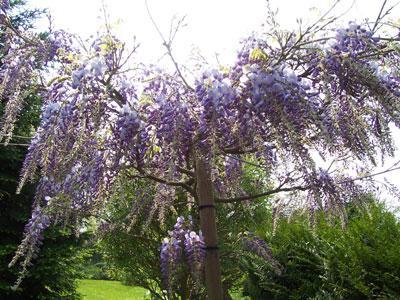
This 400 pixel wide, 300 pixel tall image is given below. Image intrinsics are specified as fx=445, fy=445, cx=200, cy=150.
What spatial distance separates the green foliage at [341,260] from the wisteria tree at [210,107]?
1.17 meters

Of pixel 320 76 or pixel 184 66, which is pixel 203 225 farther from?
pixel 320 76

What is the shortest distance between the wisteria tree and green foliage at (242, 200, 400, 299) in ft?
3.85

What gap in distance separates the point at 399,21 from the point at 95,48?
44.5 inches

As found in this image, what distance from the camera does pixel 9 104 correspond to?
70.7 inches

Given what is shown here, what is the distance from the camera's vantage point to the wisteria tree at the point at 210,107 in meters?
1.49

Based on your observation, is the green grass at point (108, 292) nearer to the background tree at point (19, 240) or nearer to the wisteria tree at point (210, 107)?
the background tree at point (19, 240)

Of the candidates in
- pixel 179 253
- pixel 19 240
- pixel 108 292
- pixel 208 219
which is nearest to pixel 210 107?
pixel 208 219

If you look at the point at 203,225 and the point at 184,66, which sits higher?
the point at 184,66

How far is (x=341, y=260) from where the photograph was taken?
3.91 m

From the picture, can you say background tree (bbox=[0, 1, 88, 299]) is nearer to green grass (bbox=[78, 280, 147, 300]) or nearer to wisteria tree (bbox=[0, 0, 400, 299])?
wisteria tree (bbox=[0, 0, 400, 299])

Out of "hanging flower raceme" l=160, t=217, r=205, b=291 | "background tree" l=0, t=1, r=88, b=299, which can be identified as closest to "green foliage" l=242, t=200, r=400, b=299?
"hanging flower raceme" l=160, t=217, r=205, b=291

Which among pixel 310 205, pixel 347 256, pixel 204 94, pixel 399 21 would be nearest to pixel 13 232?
pixel 347 256

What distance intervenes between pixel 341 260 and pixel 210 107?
2872 mm

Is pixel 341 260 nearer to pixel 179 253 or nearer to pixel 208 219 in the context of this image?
pixel 179 253
